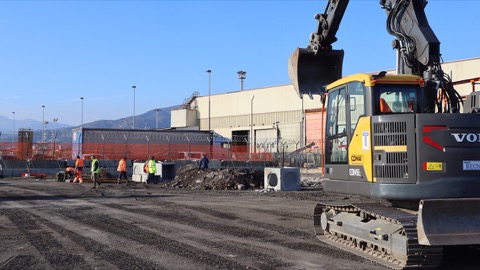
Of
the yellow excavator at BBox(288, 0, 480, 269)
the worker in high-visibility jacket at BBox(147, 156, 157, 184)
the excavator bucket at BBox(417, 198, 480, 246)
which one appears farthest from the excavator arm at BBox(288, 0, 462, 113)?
the worker in high-visibility jacket at BBox(147, 156, 157, 184)

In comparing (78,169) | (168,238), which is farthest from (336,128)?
(78,169)

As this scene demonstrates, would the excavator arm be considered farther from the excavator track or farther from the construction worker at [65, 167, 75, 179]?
the construction worker at [65, 167, 75, 179]

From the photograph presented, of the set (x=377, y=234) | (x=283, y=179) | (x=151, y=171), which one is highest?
(x=151, y=171)

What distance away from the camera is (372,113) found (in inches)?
362

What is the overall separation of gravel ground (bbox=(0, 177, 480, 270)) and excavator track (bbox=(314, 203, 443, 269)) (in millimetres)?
231

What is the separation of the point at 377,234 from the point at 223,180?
19439 millimetres

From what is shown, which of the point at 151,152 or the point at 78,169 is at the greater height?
the point at 151,152

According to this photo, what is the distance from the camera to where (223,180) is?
28.1 metres

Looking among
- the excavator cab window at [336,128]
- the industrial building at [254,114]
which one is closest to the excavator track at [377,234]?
the excavator cab window at [336,128]

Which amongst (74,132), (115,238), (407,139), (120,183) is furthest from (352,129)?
(74,132)

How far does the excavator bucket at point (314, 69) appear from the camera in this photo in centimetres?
1262

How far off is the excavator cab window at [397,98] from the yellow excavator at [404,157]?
0.02 m

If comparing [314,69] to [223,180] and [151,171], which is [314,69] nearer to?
[223,180]

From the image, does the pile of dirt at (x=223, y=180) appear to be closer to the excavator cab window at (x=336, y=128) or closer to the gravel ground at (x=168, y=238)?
the gravel ground at (x=168, y=238)
